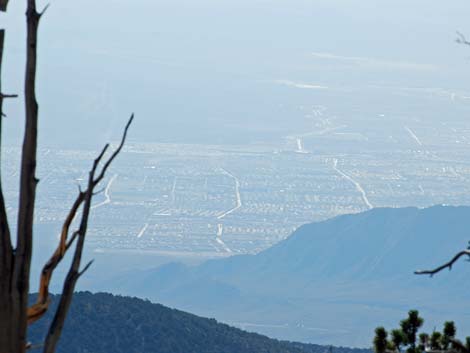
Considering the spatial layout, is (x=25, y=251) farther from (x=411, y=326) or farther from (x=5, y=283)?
(x=411, y=326)

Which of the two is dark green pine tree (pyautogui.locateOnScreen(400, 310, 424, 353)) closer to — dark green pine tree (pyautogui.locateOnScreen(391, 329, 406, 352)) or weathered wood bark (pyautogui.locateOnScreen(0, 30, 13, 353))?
dark green pine tree (pyautogui.locateOnScreen(391, 329, 406, 352))

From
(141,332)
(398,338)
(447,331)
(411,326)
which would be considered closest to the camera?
(447,331)

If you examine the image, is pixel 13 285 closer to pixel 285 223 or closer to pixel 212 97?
pixel 285 223

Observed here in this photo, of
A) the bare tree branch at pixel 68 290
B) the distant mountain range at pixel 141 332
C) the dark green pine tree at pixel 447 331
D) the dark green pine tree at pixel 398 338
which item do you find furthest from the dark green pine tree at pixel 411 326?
the distant mountain range at pixel 141 332

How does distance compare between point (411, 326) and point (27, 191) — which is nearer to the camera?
point (27, 191)

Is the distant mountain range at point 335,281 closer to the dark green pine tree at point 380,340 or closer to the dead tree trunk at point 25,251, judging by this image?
the dark green pine tree at point 380,340

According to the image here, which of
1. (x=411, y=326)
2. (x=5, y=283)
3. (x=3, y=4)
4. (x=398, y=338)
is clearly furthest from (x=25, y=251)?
(x=411, y=326)

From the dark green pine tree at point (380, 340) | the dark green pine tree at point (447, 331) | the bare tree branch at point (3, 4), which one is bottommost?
the dark green pine tree at point (380, 340)
